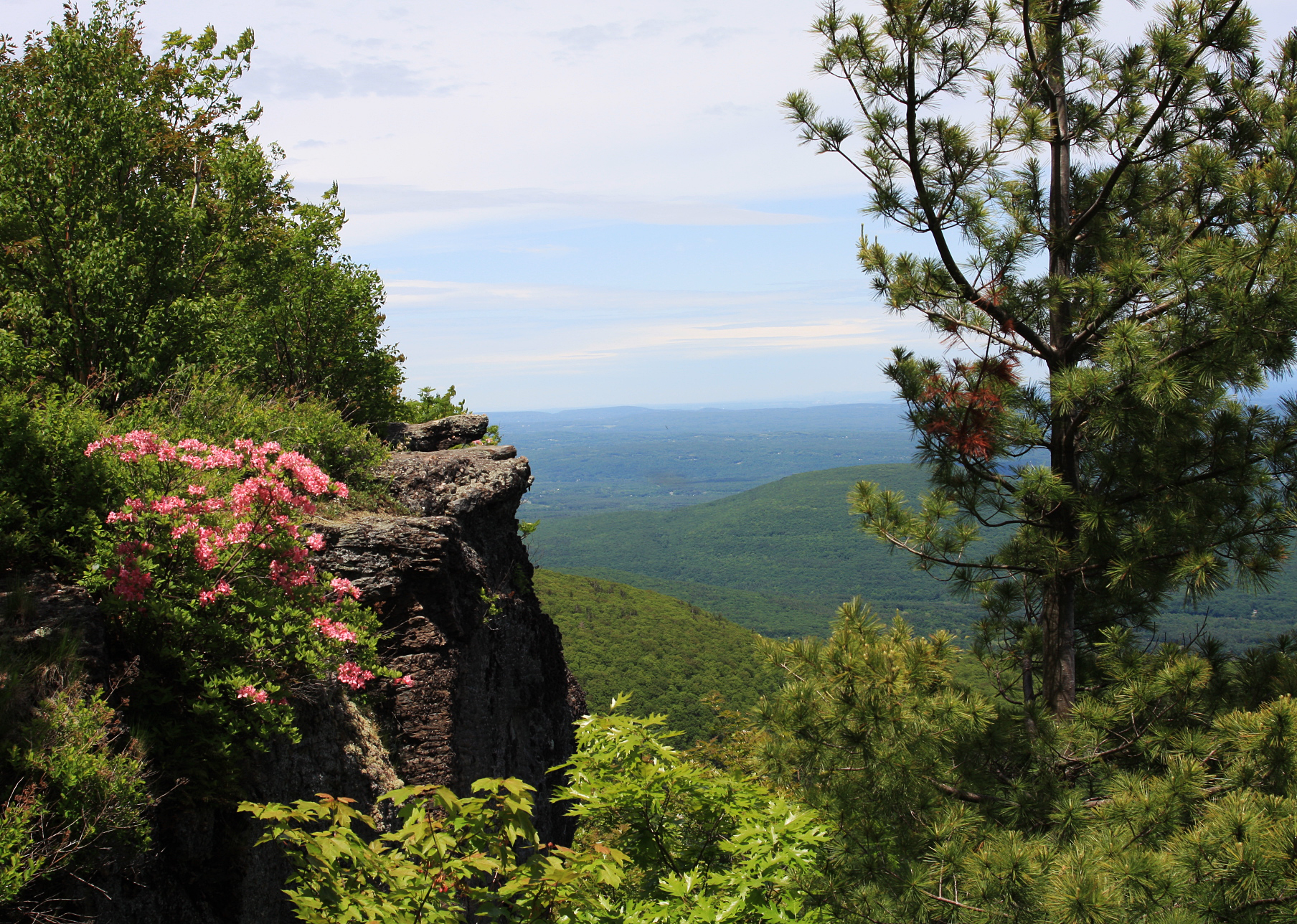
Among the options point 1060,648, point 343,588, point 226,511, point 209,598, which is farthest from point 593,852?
point 1060,648

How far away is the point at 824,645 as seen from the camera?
616 cm

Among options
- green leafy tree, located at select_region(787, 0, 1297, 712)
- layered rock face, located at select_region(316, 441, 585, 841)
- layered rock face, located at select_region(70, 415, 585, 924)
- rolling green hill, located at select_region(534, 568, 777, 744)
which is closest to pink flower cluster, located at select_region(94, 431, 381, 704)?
layered rock face, located at select_region(70, 415, 585, 924)

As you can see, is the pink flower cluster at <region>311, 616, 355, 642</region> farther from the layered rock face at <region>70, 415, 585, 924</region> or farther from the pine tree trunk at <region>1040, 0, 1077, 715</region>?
the pine tree trunk at <region>1040, 0, 1077, 715</region>

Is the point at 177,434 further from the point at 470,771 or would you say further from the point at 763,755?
the point at 763,755

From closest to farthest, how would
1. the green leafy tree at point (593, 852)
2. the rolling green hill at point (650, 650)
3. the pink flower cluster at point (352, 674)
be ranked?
the green leafy tree at point (593, 852) < the pink flower cluster at point (352, 674) < the rolling green hill at point (650, 650)

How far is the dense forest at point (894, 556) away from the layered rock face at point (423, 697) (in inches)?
8.0

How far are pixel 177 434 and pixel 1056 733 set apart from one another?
7165 millimetres

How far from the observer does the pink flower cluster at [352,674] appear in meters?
A: 5.33

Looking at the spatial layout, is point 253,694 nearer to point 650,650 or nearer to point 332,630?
point 332,630

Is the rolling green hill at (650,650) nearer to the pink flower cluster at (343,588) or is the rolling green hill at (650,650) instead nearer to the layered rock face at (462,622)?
the layered rock face at (462,622)

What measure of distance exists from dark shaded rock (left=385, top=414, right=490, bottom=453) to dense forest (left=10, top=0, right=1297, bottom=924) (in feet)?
9.20

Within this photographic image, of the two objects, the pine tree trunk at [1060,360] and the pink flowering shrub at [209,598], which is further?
the pine tree trunk at [1060,360]

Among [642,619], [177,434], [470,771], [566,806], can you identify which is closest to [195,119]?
[177,434]

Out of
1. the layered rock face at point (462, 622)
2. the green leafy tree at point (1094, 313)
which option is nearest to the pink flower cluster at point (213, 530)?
the layered rock face at point (462, 622)
